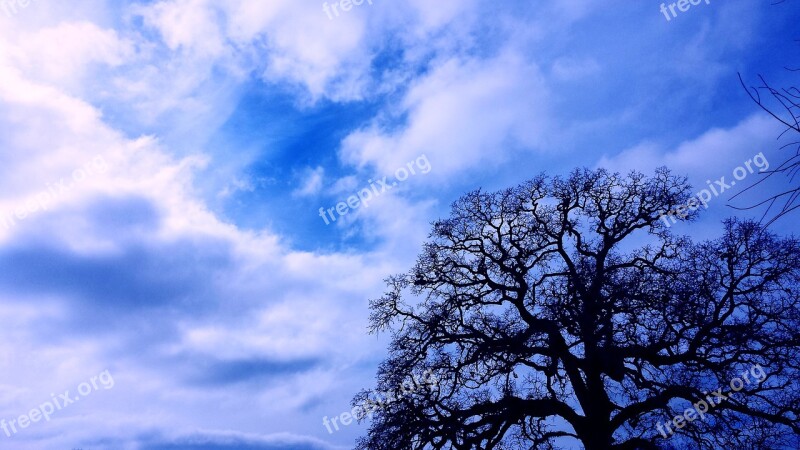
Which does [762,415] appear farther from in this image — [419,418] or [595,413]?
[419,418]

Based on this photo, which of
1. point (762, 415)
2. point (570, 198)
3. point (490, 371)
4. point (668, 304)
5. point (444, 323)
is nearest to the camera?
point (762, 415)

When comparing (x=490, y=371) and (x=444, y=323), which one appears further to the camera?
(x=444, y=323)

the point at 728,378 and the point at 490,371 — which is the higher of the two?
the point at 490,371

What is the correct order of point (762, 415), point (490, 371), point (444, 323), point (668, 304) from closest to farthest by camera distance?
point (762, 415)
point (668, 304)
point (490, 371)
point (444, 323)

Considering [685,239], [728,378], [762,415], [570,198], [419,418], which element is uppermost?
[570,198]

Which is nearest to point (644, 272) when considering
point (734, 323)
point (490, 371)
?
point (734, 323)

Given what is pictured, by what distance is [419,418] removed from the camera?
48.5 ft

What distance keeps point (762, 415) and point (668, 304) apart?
3.55m

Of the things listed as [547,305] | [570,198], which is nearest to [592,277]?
[547,305]

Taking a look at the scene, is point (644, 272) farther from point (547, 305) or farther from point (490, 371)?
point (490, 371)

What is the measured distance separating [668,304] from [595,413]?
3.76m

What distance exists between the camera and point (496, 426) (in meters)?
14.4

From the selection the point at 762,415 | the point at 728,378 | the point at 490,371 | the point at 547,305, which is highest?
the point at 547,305

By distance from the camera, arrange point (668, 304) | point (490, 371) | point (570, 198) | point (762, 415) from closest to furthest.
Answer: point (762, 415)
point (668, 304)
point (490, 371)
point (570, 198)
